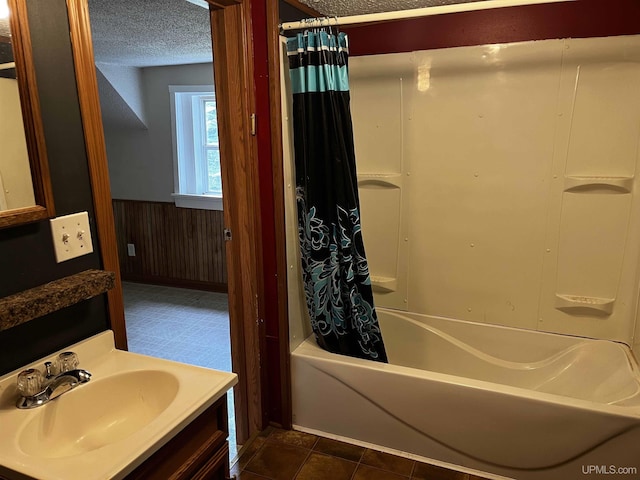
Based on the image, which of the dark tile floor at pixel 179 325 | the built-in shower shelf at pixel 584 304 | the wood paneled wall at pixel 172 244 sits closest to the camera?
the built-in shower shelf at pixel 584 304

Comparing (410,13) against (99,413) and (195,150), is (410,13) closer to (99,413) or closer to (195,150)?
(99,413)

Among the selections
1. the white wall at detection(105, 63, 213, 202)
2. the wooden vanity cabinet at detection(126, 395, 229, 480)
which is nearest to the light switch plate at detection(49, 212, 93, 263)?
the wooden vanity cabinet at detection(126, 395, 229, 480)

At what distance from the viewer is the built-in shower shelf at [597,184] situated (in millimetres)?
2201

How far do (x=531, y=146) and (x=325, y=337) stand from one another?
1348mm

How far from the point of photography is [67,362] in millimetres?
1260

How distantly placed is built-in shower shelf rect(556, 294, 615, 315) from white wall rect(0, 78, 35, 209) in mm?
2312

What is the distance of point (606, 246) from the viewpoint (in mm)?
2291

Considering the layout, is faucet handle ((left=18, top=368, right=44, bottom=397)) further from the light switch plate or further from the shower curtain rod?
the shower curtain rod

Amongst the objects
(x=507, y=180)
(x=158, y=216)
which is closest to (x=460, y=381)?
(x=507, y=180)

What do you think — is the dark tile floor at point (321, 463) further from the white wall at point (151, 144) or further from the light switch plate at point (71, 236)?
the white wall at point (151, 144)

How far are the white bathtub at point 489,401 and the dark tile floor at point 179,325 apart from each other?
0.64 m

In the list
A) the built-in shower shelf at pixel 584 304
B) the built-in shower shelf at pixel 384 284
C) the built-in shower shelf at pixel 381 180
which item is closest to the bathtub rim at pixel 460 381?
the built-in shower shelf at pixel 584 304

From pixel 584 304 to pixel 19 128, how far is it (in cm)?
242

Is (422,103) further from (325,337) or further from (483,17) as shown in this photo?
(325,337)
